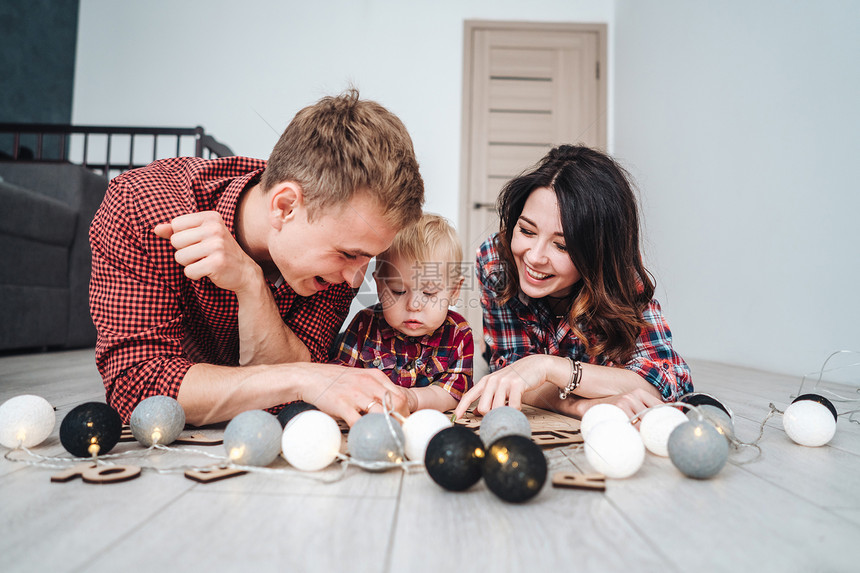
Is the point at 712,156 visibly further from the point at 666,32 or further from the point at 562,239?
the point at 562,239

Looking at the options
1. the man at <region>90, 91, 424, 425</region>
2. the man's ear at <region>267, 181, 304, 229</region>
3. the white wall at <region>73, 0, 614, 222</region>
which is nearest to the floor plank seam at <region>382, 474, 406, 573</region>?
the man at <region>90, 91, 424, 425</region>

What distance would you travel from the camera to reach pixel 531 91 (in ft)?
13.0

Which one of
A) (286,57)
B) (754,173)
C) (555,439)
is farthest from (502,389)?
(286,57)

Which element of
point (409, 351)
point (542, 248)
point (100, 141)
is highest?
point (100, 141)

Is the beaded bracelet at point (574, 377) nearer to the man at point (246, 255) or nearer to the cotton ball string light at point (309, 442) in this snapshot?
the man at point (246, 255)

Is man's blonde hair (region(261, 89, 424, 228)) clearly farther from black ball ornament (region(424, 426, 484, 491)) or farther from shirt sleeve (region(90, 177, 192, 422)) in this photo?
black ball ornament (region(424, 426, 484, 491))

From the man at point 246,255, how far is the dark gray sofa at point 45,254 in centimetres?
156

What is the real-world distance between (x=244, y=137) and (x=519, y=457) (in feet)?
13.2

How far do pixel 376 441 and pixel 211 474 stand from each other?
7.8 inches

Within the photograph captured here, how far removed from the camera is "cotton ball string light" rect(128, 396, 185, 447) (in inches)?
29.6

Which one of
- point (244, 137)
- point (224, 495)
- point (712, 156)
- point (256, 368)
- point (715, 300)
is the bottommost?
point (224, 495)

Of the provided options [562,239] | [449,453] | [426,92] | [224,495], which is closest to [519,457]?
[449,453]

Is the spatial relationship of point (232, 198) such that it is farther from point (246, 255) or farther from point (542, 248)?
point (542, 248)

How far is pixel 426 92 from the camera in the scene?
13.1 ft
